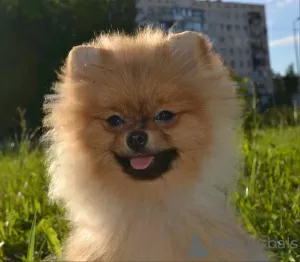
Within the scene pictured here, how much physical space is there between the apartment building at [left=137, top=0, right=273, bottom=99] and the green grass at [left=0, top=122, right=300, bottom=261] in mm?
899

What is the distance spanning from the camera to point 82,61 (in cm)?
179

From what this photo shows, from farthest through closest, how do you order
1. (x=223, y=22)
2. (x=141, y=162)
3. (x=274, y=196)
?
→ (x=223, y=22) → (x=274, y=196) → (x=141, y=162)

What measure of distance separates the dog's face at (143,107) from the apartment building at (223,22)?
1.76 feet

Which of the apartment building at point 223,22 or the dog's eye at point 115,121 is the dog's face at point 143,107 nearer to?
the dog's eye at point 115,121

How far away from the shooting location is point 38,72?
8109 mm

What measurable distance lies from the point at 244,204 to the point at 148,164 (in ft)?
5.15

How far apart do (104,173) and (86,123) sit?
21cm

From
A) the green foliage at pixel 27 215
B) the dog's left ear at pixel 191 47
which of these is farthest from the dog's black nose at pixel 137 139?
the green foliage at pixel 27 215

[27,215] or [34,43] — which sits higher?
[34,43]

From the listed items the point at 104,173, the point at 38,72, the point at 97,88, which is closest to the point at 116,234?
the point at 104,173

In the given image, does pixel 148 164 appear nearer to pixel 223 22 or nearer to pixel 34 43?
pixel 223 22

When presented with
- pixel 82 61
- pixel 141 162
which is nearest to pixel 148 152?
pixel 141 162

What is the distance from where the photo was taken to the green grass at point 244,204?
102 inches

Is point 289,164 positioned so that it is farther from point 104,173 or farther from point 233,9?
point 104,173
